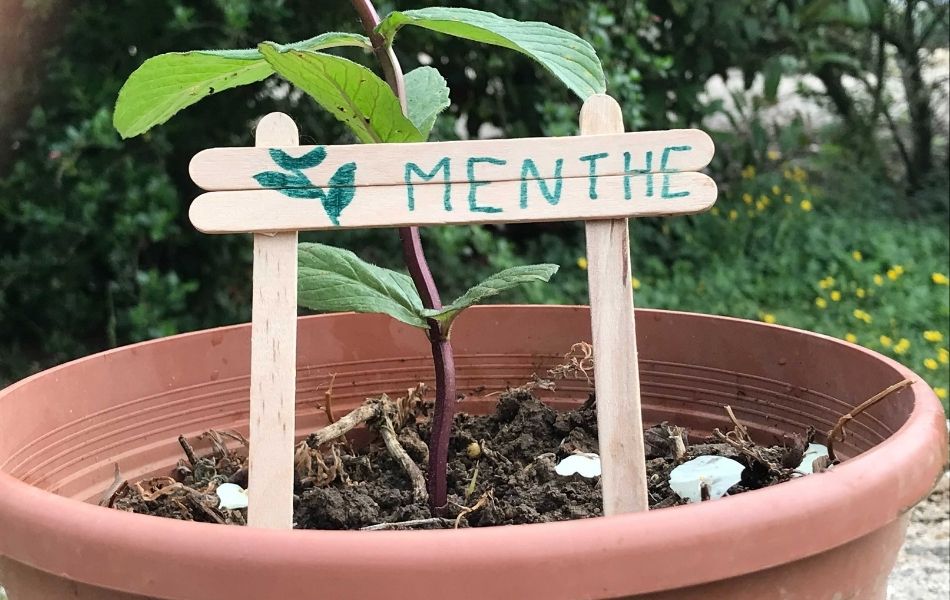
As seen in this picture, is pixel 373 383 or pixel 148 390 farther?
pixel 373 383

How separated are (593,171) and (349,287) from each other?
9.6 inches

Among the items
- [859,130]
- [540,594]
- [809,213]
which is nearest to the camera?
[540,594]

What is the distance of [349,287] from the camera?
76 centimetres

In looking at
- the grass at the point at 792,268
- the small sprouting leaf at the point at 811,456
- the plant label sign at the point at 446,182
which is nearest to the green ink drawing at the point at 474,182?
the plant label sign at the point at 446,182

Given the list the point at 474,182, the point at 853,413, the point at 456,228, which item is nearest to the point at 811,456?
the point at 853,413

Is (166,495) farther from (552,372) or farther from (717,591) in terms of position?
(717,591)

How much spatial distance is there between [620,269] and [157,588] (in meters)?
0.37

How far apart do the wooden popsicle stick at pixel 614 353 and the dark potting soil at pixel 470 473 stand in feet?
0.37

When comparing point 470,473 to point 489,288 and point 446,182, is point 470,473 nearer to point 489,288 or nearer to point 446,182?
point 489,288

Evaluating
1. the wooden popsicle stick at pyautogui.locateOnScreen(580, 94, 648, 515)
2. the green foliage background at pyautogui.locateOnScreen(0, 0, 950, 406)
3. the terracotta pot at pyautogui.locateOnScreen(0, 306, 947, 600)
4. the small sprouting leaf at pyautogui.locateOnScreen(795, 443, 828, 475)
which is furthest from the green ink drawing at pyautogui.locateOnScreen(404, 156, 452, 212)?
the green foliage background at pyautogui.locateOnScreen(0, 0, 950, 406)

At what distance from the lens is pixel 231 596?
51 centimetres

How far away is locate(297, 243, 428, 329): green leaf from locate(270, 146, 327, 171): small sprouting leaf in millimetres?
141

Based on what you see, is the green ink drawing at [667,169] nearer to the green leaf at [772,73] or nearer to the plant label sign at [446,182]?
the plant label sign at [446,182]

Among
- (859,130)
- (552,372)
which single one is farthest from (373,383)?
(859,130)
